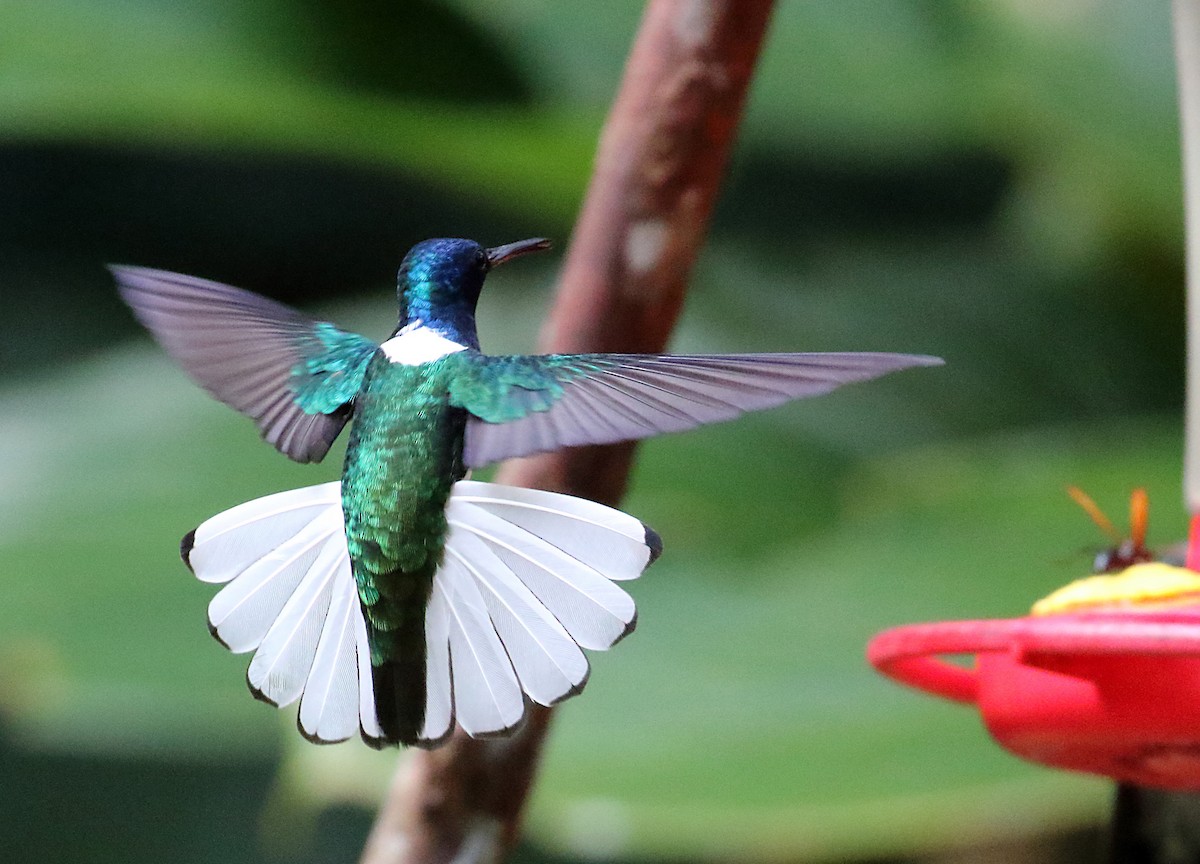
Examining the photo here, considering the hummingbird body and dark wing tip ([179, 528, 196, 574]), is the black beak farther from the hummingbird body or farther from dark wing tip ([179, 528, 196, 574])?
Answer: dark wing tip ([179, 528, 196, 574])

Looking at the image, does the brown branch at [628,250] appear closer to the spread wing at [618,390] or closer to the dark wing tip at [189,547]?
the spread wing at [618,390]

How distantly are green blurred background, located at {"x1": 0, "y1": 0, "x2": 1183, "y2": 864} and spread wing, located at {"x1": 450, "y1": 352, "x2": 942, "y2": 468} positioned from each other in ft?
1.91

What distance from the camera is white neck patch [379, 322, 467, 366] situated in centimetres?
83

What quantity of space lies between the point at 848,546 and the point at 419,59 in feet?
3.83

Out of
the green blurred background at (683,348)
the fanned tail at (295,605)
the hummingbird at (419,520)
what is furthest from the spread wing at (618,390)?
the green blurred background at (683,348)

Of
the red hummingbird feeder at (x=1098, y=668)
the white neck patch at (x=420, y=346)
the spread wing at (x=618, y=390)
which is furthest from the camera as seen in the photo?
the white neck patch at (x=420, y=346)

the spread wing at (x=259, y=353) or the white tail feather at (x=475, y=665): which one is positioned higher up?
the spread wing at (x=259, y=353)

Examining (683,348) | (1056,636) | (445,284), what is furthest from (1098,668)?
(683,348)

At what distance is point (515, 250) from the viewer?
755 mm

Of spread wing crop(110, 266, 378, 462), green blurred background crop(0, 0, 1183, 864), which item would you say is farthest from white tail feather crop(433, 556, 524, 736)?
green blurred background crop(0, 0, 1183, 864)

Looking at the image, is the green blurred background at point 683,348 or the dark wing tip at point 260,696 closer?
the dark wing tip at point 260,696

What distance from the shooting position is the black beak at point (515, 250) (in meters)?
0.72

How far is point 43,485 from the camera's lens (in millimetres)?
2010

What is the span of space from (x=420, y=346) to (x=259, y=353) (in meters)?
0.11
